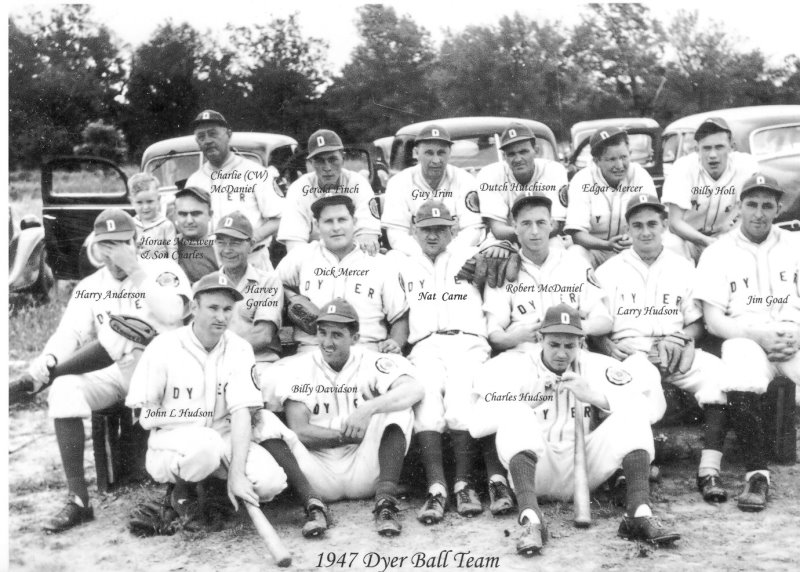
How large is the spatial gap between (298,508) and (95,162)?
91.7 inches

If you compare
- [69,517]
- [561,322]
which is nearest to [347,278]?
[561,322]

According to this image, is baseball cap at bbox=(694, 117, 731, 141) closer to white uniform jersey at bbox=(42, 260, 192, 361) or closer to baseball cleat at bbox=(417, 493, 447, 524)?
baseball cleat at bbox=(417, 493, 447, 524)

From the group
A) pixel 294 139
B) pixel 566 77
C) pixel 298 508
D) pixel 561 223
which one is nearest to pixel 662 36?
pixel 566 77

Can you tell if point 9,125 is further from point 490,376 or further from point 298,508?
point 490,376

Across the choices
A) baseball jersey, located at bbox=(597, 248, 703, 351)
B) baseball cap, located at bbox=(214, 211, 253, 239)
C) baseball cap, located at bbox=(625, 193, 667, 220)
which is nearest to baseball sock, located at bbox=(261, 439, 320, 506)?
baseball cap, located at bbox=(214, 211, 253, 239)

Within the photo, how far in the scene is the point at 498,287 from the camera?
4578mm

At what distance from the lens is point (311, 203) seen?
16.6 feet

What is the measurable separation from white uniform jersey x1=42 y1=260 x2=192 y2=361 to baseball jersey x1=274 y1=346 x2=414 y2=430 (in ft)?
2.39

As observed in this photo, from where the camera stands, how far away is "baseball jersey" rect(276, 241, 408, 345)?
469 cm

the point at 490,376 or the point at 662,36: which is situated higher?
the point at 662,36

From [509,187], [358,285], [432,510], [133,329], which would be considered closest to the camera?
[432,510]

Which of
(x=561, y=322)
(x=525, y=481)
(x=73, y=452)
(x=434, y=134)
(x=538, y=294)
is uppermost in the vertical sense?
(x=434, y=134)

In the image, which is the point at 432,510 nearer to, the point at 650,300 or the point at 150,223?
the point at 650,300

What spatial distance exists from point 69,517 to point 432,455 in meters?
1.71
